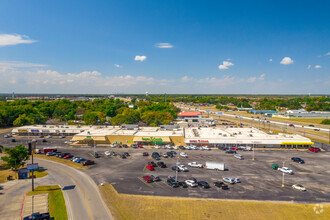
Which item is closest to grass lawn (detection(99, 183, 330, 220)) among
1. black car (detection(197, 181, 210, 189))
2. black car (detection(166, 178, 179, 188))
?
black car (detection(166, 178, 179, 188))

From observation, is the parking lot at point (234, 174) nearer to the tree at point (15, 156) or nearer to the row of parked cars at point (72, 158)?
the row of parked cars at point (72, 158)

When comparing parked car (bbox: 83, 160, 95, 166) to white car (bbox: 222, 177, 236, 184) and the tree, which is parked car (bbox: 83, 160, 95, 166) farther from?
white car (bbox: 222, 177, 236, 184)

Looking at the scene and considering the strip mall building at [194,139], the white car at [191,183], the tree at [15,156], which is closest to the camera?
the white car at [191,183]

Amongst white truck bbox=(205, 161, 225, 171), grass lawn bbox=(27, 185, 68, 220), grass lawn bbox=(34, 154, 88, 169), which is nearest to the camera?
grass lawn bbox=(27, 185, 68, 220)

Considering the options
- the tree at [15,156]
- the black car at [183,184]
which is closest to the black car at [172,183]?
the black car at [183,184]

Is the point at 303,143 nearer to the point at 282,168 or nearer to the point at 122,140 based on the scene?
the point at 282,168

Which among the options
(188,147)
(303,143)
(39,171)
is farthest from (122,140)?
(303,143)
